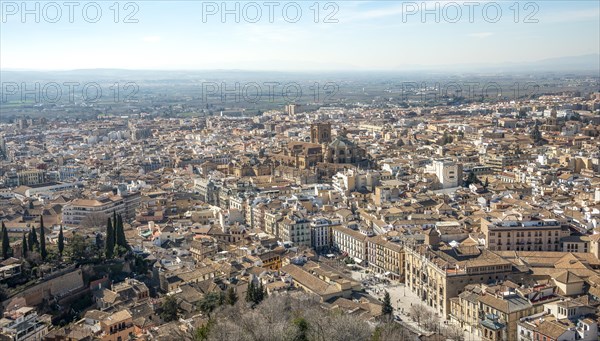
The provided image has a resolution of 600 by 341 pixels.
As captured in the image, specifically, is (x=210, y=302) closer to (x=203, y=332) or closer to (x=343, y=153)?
(x=203, y=332)

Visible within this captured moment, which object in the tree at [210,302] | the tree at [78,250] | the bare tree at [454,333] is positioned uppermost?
the tree at [78,250]

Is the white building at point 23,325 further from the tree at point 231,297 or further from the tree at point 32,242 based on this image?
the tree at point 231,297

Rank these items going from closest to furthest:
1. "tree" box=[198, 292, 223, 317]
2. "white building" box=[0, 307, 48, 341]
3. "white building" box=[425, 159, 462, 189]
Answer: "white building" box=[0, 307, 48, 341] < "tree" box=[198, 292, 223, 317] < "white building" box=[425, 159, 462, 189]

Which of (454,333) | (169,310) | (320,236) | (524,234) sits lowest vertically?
(454,333)

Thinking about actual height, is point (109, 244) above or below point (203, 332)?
above

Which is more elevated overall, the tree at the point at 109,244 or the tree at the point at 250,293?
the tree at the point at 109,244

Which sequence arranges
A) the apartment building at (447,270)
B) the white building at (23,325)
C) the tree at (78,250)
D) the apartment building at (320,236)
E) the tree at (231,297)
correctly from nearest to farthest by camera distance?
1. the white building at (23,325)
2. the tree at (231,297)
3. the apartment building at (447,270)
4. the tree at (78,250)
5. the apartment building at (320,236)

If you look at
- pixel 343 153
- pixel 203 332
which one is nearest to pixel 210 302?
pixel 203 332

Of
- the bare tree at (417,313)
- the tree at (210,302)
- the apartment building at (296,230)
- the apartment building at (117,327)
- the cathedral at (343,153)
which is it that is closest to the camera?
the apartment building at (117,327)

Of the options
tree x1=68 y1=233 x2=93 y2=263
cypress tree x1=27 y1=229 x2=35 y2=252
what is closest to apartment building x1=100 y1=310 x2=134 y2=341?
tree x1=68 y1=233 x2=93 y2=263

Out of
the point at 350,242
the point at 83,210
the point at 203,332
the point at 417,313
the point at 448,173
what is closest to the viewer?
the point at 203,332

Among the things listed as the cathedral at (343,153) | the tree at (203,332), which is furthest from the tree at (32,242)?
the cathedral at (343,153)

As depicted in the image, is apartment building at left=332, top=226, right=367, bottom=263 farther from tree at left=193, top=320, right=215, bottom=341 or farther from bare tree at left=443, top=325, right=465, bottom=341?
tree at left=193, top=320, right=215, bottom=341
